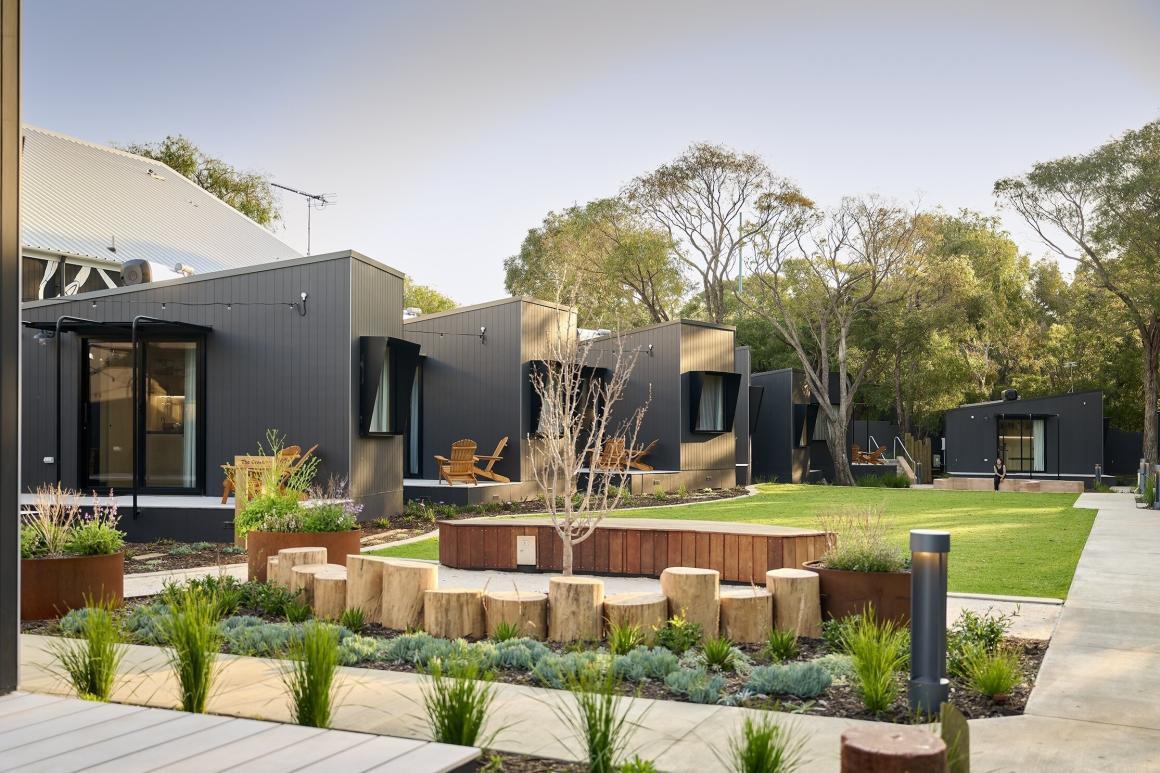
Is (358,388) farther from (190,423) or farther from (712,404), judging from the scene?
(712,404)

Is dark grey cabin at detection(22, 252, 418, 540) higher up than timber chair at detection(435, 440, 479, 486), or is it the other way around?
dark grey cabin at detection(22, 252, 418, 540)

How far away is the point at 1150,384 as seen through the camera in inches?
1003

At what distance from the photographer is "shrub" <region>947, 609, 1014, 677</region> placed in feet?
15.2

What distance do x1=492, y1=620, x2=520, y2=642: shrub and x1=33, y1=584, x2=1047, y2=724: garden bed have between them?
0.15m

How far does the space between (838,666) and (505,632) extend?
1721mm

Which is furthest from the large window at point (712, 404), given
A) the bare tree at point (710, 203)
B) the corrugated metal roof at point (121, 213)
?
the corrugated metal roof at point (121, 213)

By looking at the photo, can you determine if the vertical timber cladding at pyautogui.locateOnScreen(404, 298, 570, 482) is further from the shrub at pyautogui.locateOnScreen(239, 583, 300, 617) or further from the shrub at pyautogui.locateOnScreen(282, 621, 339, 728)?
the shrub at pyautogui.locateOnScreen(282, 621, 339, 728)

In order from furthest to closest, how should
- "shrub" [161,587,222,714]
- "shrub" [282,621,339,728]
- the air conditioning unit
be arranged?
the air conditioning unit, "shrub" [161,587,222,714], "shrub" [282,621,339,728]

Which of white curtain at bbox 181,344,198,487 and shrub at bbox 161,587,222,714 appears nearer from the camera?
shrub at bbox 161,587,222,714

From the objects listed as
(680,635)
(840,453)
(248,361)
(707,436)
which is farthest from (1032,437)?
(680,635)

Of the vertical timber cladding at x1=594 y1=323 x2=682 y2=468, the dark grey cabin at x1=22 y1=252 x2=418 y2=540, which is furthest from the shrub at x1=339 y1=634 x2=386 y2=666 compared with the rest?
the vertical timber cladding at x1=594 y1=323 x2=682 y2=468

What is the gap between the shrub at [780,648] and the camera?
496 centimetres

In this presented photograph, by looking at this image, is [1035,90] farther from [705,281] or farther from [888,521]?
[705,281]

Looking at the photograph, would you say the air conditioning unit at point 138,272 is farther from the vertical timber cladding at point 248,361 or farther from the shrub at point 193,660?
the shrub at point 193,660
